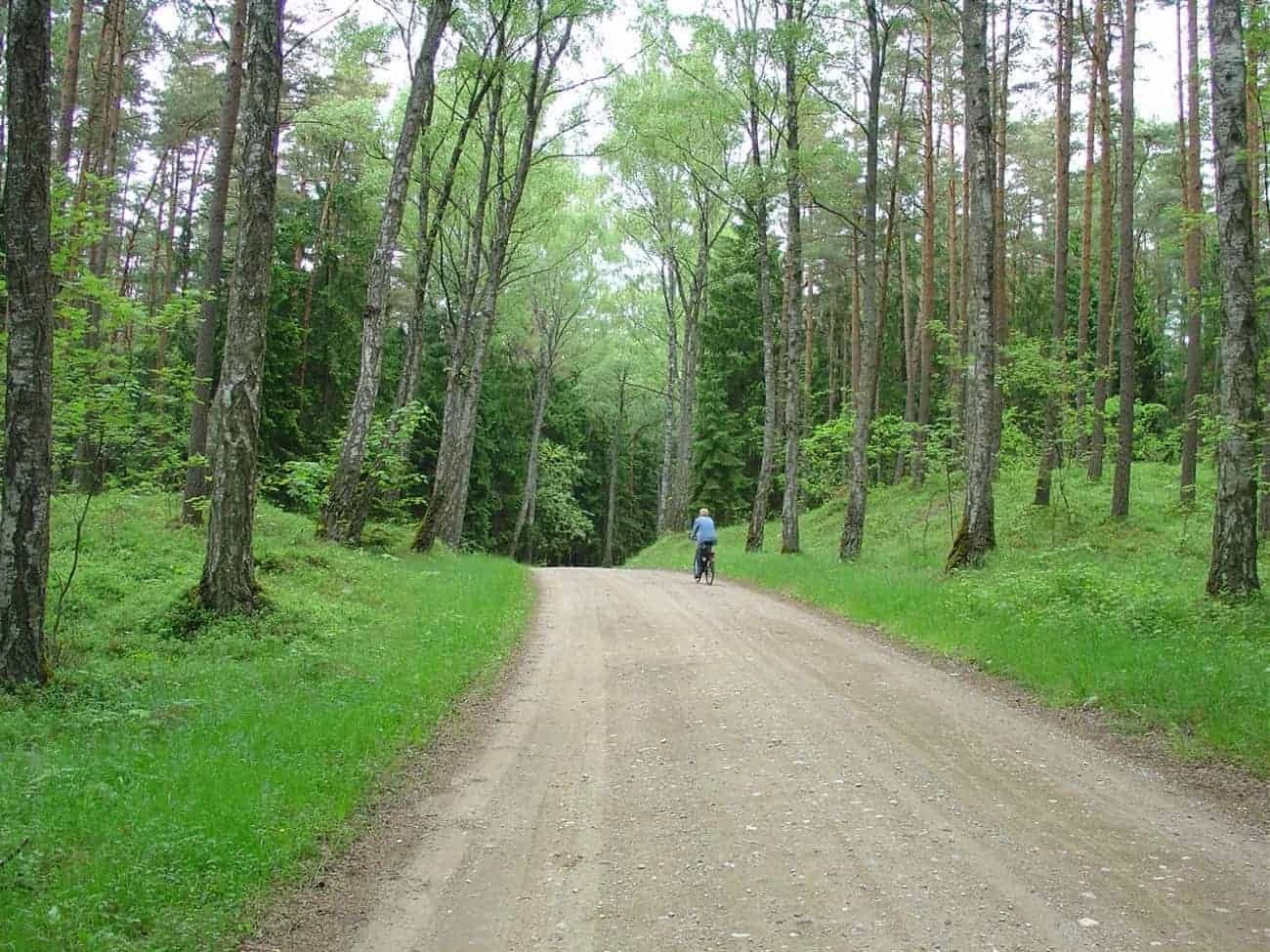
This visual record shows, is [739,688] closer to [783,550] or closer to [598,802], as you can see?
[598,802]

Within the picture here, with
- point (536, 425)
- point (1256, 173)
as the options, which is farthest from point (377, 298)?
point (536, 425)

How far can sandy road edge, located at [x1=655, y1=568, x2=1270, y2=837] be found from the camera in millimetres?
5473

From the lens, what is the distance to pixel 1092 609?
10.3 m

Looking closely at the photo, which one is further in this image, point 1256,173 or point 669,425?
point 669,425

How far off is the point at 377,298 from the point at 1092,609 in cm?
1238

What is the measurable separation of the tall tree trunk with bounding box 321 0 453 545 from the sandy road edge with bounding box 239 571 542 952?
9.63m

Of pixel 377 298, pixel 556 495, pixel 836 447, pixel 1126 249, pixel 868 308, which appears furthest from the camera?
pixel 556 495

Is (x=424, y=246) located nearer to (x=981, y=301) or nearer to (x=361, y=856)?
(x=981, y=301)

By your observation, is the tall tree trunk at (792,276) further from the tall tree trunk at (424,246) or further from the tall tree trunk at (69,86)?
the tall tree trunk at (69,86)

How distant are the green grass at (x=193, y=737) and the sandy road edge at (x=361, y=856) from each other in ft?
0.23

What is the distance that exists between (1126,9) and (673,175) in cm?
1739

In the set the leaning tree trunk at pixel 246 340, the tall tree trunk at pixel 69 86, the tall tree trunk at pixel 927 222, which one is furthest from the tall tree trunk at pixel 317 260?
the leaning tree trunk at pixel 246 340

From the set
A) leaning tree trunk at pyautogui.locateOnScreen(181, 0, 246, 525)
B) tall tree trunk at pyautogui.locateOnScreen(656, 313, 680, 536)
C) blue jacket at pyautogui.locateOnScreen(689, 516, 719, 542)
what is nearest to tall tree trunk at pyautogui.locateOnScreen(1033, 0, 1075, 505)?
blue jacket at pyautogui.locateOnScreen(689, 516, 719, 542)

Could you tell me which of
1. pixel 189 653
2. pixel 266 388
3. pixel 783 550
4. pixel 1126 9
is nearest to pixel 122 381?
pixel 189 653
